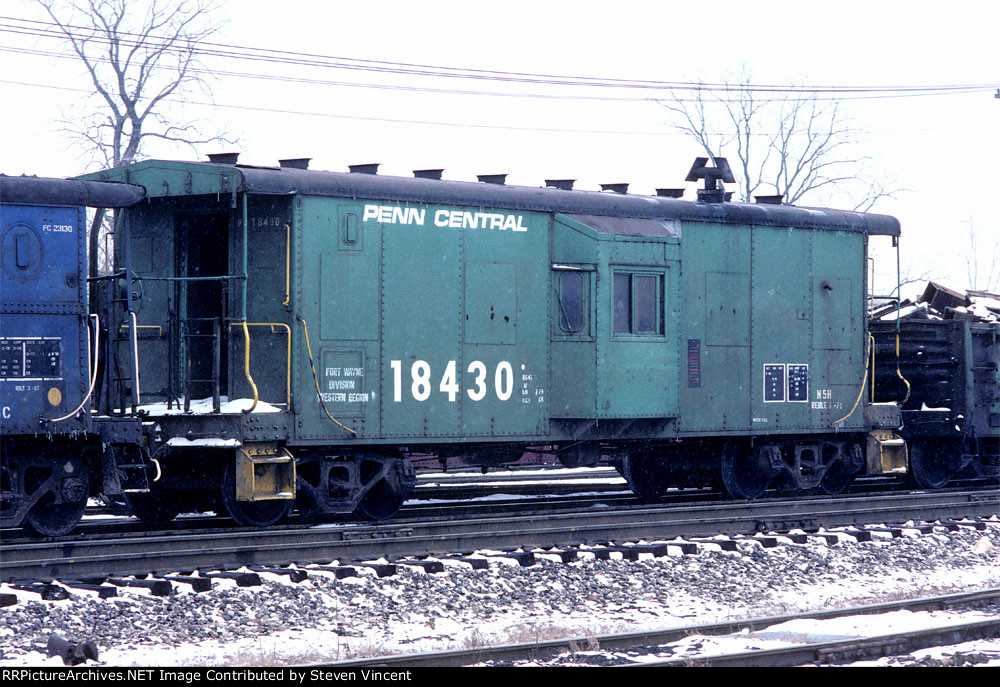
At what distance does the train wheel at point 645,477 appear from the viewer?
16062 millimetres

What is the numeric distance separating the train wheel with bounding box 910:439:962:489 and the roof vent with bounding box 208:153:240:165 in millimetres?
11004

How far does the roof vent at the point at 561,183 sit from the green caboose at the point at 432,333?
18.9 inches

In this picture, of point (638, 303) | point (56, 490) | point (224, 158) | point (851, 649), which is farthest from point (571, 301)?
point (851, 649)

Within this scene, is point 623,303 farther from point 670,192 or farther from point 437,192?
point 437,192

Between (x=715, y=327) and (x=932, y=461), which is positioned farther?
(x=932, y=461)

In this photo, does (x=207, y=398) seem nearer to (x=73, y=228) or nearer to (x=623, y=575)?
(x=73, y=228)

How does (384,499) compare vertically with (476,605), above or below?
above

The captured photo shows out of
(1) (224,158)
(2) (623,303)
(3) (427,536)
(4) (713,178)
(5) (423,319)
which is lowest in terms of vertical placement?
(3) (427,536)

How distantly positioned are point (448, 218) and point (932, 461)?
9.42 m

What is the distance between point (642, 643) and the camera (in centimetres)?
837

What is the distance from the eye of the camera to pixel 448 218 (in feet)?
44.6
